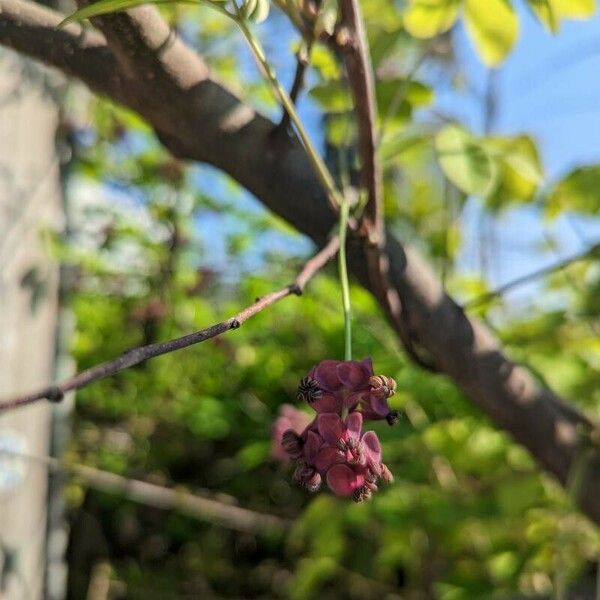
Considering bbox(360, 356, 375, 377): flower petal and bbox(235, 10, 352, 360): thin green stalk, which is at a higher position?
bbox(235, 10, 352, 360): thin green stalk

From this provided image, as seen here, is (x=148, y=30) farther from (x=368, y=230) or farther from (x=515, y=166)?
(x=515, y=166)

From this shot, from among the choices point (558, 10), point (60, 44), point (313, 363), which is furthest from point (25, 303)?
point (558, 10)

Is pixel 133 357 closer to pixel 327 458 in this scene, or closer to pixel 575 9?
pixel 327 458

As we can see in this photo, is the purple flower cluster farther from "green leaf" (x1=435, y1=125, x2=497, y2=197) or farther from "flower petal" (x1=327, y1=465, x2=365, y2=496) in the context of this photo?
"green leaf" (x1=435, y1=125, x2=497, y2=197)

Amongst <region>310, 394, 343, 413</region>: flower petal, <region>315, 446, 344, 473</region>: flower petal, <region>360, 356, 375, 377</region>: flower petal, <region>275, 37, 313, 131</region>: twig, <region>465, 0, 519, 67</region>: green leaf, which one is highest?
<region>465, 0, 519, 67</region>: green leaf

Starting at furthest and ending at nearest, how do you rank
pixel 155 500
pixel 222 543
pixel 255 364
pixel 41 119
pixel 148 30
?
pixel 222 543
pixel 155 500
pixel 255 364
pixel 41 119
pixel 148 30

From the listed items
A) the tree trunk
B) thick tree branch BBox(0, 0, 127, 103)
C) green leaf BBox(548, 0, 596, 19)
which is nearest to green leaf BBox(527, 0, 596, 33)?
green leaf BBox(548, 0, 596, 19)

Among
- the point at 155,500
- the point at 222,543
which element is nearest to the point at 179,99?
the point at 155,500
